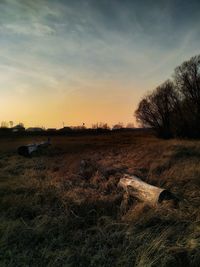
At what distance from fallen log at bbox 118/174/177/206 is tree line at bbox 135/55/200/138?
71.9ft

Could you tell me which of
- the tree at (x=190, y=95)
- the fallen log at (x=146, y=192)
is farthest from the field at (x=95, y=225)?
the tree at (x=190, y=95)

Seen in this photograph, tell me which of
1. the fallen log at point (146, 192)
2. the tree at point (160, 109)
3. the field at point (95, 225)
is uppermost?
the tree at point (160, 109)

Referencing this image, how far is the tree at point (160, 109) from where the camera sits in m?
31.9

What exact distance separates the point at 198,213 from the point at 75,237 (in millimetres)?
2283

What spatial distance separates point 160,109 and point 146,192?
29.7 metres

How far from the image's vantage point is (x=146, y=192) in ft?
18.6

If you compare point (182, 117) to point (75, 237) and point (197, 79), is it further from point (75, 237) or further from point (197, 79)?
point (75, 237)

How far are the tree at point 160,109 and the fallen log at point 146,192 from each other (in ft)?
83.6

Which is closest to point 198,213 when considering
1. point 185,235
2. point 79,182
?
point 185,235

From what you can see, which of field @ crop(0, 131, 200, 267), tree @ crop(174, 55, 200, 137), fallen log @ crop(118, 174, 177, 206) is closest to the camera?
field @ crop(0, 131, 200, 267)

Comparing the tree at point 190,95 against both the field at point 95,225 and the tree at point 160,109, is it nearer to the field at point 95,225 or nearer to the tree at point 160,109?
the tree at point 160,109

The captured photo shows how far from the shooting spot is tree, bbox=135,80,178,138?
3188cm

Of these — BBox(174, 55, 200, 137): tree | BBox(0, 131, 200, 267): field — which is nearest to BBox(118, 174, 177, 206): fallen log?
BBox(0, 131, 200, 267): field

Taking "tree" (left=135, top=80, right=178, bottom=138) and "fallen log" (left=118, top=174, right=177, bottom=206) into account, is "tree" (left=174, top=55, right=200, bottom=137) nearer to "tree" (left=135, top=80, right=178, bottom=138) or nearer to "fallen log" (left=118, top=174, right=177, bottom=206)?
"tree" (left=135, top=80, right=178, bottom=138)
